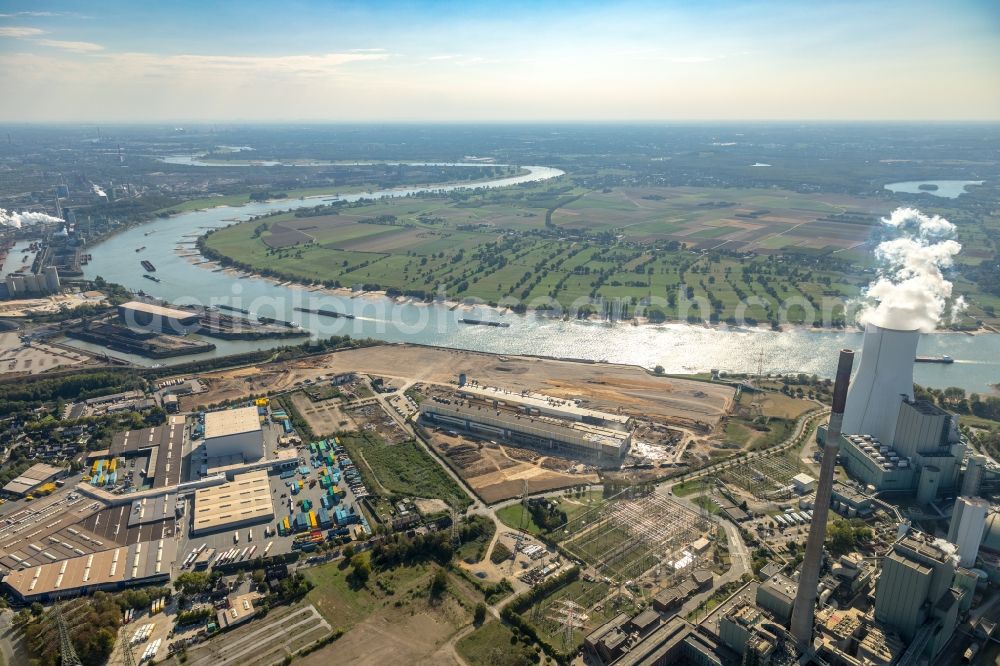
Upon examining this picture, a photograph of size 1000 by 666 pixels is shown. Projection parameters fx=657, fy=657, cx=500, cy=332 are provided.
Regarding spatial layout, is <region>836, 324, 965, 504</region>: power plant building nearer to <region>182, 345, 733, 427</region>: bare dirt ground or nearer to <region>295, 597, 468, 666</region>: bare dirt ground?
<region>182, 345, 733, 427</region>: bare dirt ground

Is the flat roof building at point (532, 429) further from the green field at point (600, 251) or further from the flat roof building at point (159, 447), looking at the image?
the green field at point (600, 251)

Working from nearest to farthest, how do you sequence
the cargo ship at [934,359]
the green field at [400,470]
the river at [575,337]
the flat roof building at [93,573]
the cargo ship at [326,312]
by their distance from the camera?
the flat roof building at [93,573], the green field at [400,470], the river at [575,337], the cargo ship at [934,359], the cargo ship at [326,312]

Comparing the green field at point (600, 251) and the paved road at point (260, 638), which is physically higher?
the green field at point (600, 251)

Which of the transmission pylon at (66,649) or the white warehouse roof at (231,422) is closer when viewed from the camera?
the transmission pylon at (66,649)

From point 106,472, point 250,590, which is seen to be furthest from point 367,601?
point 106,472

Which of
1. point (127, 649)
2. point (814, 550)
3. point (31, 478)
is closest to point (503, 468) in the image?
point (814, 550)

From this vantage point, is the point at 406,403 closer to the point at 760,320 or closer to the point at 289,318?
the point at 289,318

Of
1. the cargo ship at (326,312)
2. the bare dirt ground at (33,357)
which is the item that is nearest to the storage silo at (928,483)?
the cargo ship at (326,312)

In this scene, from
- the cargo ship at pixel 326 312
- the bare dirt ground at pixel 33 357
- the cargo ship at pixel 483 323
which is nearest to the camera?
the bare dirt ground at pixel 33 357

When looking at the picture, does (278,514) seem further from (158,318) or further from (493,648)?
(158,318)
